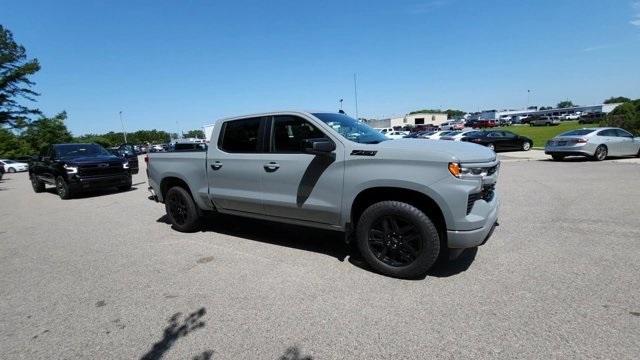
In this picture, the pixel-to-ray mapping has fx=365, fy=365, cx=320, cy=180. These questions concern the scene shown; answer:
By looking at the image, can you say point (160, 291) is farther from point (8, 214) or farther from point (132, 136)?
point (132, 136)

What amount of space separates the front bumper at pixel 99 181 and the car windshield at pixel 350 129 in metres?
9.31

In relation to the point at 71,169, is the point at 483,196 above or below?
below

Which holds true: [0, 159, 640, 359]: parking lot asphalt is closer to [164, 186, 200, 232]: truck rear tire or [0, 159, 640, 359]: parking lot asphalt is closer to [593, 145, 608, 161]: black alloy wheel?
[164, 186, 200, 232]: truck rear tire

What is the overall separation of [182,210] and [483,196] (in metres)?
4.74

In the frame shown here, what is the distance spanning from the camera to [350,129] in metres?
4.77

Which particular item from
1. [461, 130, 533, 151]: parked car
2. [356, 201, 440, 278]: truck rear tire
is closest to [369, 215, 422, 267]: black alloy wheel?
[356, 201, 440, 278]: truck rear tire

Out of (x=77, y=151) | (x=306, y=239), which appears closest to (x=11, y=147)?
(x=77, y=151)

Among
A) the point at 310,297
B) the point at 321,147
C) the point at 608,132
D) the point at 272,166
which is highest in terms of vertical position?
the point at 321,147

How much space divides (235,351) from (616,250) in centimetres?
473

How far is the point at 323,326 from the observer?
3143 millimetres

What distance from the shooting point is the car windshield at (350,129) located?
14.9 ft

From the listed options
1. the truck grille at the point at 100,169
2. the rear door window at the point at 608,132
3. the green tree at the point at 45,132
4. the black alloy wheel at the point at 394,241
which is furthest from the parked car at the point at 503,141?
→ the green tree at the point at 45,132

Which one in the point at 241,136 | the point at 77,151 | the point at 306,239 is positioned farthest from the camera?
the point at 77,151

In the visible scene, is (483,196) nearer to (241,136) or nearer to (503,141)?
(241,136)
